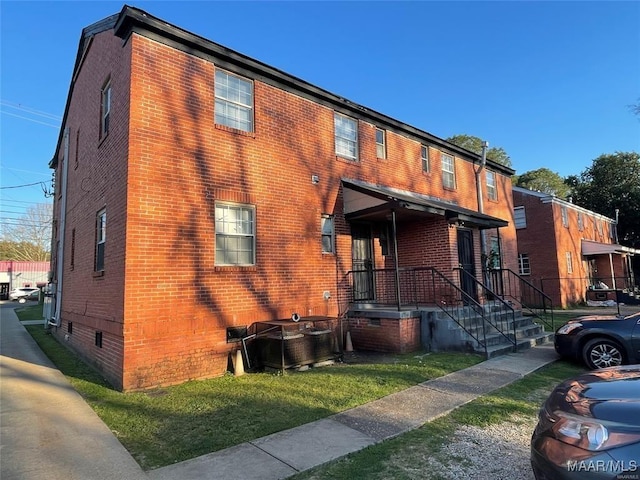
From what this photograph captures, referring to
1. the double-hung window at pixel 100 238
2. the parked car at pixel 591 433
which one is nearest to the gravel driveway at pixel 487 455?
the parked car at pixel 591 433

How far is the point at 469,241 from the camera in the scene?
44.4 feet

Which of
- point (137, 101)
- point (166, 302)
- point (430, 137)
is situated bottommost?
point (166, 302)

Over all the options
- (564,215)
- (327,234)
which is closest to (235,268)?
(327,234)

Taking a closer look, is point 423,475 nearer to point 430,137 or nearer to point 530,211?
point 430,137

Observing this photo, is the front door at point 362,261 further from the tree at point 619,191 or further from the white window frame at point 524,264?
the tree at point 619,191

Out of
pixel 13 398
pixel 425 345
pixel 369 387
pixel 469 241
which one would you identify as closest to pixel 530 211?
pixel 469 241

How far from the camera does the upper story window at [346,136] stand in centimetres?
1157

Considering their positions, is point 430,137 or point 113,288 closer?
point 113,288

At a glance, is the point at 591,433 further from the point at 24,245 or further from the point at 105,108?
the point at 24,245

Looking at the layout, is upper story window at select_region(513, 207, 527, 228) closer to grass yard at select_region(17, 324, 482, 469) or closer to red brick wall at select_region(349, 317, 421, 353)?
red brick wall at select_region(349, 317, 421, 353)

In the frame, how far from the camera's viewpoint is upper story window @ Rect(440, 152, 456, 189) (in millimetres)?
15219

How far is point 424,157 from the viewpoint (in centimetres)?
1441

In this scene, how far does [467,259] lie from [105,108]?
11243 mm

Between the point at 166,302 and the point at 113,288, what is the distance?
45.8 inches
